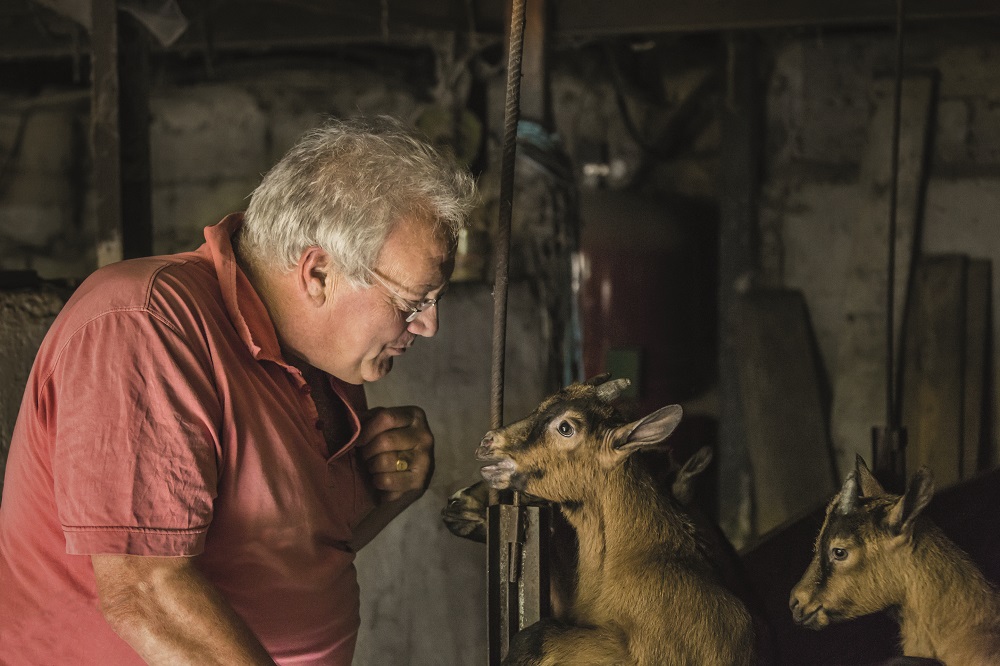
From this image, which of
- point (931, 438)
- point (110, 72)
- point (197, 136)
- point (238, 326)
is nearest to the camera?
point (238, 326)

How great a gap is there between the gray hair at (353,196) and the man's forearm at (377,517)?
625 mm

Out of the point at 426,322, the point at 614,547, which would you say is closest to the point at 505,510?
the point at 614,547

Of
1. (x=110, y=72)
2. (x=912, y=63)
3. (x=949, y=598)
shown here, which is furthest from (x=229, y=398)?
(x=912, y=63)

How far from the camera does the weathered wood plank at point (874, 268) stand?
524 centimetres

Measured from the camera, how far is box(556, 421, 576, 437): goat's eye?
6.17ft

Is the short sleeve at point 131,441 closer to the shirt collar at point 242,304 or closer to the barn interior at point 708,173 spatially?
the shirt collar at point 242,304

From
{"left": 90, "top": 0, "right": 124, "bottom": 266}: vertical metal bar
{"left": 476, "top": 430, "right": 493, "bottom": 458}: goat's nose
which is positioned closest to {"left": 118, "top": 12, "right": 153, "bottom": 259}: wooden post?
{"left": 90, "top": 0, "right": 124, "bottom": 266}: vertical metal bar

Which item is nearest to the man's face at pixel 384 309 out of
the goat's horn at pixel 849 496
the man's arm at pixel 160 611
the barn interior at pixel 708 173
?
the man's arm at pixel 160 611

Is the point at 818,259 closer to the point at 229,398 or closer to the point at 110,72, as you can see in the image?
the point at 110,72

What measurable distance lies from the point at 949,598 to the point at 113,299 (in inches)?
57.8

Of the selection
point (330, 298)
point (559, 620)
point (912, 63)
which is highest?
point (912, 63)

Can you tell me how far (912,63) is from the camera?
5305 mm

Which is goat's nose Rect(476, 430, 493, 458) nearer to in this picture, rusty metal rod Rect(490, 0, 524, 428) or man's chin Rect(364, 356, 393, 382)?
rusty metal rod Rect(490, 0, 524, 428)

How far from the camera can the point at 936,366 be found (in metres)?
5.16
